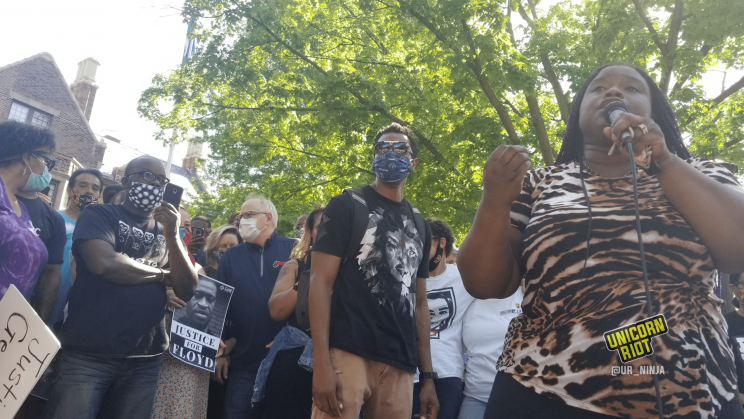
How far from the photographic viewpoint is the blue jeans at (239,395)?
4.37 m

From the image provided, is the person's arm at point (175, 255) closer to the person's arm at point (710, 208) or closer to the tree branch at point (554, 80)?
the person's arm at point (710, 208)

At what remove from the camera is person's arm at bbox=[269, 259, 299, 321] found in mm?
4023

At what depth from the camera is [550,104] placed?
14.2 meters

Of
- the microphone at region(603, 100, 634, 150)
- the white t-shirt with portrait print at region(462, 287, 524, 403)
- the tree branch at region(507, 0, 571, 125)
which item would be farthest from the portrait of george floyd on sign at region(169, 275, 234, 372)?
the tree branch at region(507, 0, 571, 125)

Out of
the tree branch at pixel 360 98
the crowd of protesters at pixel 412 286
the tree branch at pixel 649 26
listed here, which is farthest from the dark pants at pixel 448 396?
the tree branch at pixel 649 26

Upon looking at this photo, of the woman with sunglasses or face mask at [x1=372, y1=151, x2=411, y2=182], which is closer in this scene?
the woman with sunglasses

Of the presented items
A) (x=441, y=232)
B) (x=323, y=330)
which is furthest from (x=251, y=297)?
(x=323, y=330)

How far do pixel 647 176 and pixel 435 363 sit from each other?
9.57 feet

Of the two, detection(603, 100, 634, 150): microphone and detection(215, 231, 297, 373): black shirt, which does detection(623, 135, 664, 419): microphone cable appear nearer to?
detection(603, 100, 634, 150): microphone

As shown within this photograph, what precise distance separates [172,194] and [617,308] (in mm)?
3110

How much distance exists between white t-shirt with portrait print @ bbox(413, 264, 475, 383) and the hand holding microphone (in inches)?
108

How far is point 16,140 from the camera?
3.26 metres

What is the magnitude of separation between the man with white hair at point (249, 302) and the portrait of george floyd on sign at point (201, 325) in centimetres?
18

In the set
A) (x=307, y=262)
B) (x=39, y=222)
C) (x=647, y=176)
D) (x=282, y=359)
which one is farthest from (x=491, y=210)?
(x=39, y=222)
